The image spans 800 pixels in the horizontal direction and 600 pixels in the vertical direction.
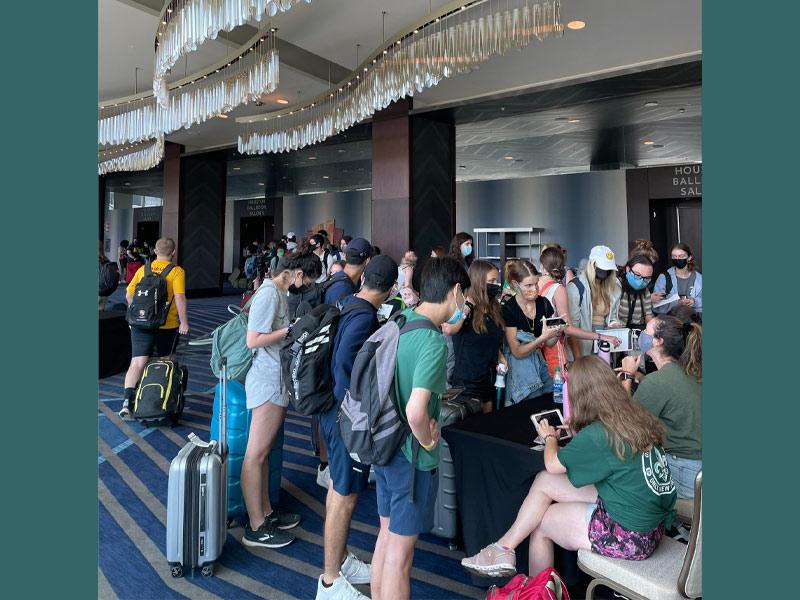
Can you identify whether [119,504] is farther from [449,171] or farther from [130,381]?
[449,171]

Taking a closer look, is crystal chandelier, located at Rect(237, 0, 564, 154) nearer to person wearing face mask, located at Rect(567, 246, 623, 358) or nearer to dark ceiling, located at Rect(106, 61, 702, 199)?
dark ceiling, located at Rect(106, 61, 702, 199)

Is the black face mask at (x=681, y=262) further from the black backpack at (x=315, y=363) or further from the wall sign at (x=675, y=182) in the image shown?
the wall sign at (x=675, y=182)

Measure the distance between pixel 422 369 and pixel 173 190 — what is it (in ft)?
43.7

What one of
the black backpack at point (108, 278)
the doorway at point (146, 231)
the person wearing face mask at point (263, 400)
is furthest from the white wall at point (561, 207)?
the doorway at point (146, 231)

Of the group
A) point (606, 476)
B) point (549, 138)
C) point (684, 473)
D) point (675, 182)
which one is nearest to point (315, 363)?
point (606, 476)

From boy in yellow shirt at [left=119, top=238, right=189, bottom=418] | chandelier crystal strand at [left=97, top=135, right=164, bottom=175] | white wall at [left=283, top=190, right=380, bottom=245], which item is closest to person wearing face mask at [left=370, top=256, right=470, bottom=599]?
boy in yellow shirt at [left=119, top=238, right=189, bottom=418]

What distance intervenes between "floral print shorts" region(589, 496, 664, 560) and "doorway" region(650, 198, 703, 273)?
11239mm

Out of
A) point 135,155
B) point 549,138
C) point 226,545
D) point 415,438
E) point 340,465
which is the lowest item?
point 226,545

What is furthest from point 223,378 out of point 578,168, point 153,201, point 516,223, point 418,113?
point 153,201

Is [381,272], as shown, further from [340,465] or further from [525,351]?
[525,351]

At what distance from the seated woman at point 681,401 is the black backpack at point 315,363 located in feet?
4.23

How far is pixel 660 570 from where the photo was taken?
1.89 m

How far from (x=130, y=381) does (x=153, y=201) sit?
76.7 ft

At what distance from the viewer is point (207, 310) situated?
12.2 m
